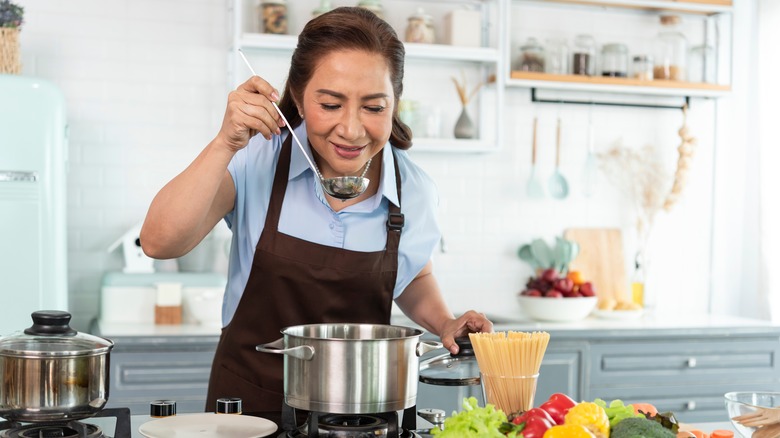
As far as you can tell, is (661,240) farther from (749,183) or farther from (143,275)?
(143,275)

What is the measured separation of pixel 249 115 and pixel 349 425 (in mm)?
705

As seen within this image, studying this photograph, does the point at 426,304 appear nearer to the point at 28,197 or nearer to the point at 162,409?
the point at 162,409

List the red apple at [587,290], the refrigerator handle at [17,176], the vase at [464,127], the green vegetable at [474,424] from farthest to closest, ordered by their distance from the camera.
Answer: the vase at [464,127] → the red apple at [587,290] → the refrigerator handle at [17,176] → the green vegetable at [474,424]

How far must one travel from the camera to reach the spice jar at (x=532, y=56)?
480 cm

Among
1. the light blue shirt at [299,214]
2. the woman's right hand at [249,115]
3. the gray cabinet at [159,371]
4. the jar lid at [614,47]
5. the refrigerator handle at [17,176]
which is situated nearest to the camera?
the woman's right hand at [249,115]

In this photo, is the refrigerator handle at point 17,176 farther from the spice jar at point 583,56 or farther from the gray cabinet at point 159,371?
the spice jar at point 583,56

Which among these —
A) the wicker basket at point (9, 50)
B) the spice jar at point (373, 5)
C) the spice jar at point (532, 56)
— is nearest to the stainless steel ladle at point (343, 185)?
the wicker basket at point (9, 50)

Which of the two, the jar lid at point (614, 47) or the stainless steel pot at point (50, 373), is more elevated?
the jar lid at point (614, 47)

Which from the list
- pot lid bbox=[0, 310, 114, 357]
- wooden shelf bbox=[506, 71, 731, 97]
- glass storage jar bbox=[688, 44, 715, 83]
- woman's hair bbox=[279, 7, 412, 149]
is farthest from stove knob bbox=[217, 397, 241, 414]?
glass storage jar bbox=[688, 44, 715, 83]

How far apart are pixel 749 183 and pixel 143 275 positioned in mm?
3398

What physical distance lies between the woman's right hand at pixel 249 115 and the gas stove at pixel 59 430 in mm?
626

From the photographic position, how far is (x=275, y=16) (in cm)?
436

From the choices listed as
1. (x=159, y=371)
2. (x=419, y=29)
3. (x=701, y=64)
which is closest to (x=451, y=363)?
(x=159, y=371)

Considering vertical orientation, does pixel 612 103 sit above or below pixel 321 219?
above
